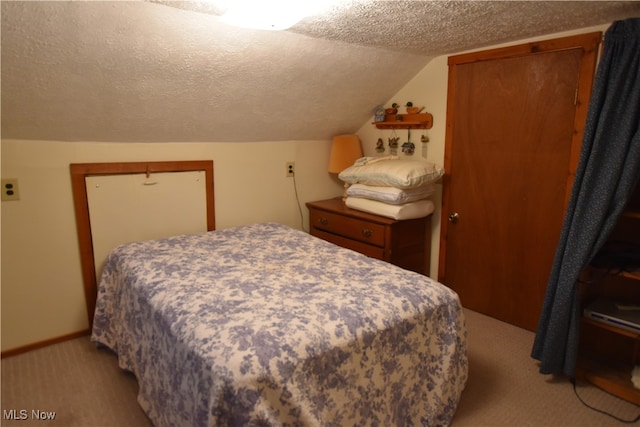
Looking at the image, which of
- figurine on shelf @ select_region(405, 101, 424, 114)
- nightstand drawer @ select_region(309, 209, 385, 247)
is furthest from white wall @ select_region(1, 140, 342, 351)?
figurine on shelf @ select_region(405, 101, 424, 114)

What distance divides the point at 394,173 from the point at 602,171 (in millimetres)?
1168

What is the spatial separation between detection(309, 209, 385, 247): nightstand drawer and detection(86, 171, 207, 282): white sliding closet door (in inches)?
34.9

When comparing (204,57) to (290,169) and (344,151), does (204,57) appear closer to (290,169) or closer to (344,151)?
(290,169)

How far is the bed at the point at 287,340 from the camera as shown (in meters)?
1.24

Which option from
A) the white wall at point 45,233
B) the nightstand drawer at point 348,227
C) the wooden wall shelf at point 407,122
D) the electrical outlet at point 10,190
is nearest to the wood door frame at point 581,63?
the wooden wall shelf at point 407,122

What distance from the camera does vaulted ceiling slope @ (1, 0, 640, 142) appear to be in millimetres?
1708

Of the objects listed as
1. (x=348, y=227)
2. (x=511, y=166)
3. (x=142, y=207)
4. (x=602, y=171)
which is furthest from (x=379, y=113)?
(x=142, y=207)

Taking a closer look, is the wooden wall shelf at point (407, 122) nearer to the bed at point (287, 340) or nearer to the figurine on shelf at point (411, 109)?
the figurine on shelf at point (411, 109)

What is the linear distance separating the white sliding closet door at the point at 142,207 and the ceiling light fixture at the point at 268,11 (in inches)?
50.3

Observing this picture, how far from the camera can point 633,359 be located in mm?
2135

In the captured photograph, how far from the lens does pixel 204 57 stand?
81.9 inches

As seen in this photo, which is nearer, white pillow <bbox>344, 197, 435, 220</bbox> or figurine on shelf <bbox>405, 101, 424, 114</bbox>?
white pillow <bbox>344, 197, 435, 220</bbox>

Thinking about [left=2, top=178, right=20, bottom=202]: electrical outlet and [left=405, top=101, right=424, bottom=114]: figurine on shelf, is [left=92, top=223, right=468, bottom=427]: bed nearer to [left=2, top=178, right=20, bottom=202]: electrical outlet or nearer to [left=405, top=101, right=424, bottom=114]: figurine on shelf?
[left=2, top=178, right=20, bottom=202]: electrical outlet

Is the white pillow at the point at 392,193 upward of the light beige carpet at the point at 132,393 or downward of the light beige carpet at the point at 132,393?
upward
